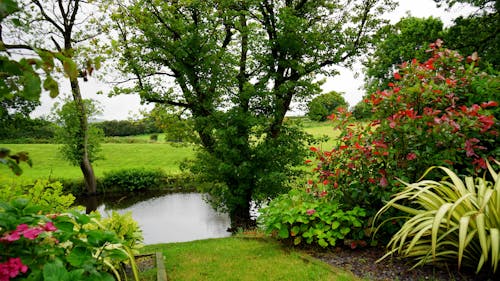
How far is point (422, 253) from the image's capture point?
3.15 m

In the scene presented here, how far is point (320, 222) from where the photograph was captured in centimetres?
403

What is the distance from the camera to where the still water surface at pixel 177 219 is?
1155cm

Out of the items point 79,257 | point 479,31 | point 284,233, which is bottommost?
point 284,233

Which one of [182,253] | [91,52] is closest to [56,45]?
[91,52]

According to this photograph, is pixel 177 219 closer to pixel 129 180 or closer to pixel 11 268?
pixel 129 180

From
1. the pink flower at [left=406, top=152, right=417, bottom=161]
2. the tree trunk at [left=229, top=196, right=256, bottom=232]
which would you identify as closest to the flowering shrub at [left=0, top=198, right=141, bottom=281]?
the pink flower at [left=406, top=152, right=417, bottom=161]

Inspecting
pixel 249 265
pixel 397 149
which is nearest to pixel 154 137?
pixel 249 265

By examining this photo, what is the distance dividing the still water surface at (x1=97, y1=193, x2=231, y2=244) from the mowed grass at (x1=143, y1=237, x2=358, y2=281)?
5.99 meters

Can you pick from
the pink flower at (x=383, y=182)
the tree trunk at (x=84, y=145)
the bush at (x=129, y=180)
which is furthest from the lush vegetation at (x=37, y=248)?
the bush at (x=129, y=180)

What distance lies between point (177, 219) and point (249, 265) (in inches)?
416

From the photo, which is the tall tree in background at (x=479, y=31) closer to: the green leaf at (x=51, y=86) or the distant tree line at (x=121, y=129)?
the green leaf at (x=51, y=86)

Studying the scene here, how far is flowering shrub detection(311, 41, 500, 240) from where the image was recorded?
348 cm

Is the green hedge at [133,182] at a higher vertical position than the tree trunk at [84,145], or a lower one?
lower

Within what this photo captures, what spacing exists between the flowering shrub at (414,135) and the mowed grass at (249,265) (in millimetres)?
898
